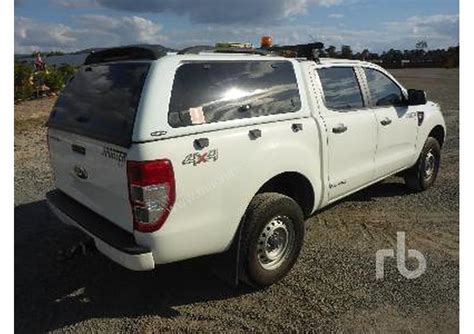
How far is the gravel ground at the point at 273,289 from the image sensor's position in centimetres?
330

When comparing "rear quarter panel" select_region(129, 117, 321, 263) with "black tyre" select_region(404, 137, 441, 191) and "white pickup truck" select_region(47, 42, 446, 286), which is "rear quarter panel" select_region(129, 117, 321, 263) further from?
"black tyre" select_region(404, 137, 441, 191)

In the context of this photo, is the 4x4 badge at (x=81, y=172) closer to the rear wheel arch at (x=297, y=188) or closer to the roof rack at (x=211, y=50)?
the roof rack at (x=211, y=50)

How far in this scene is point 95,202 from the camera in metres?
3.44

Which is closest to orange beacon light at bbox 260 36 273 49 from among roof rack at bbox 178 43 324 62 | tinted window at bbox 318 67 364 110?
roof rack at bbox 178 43 324 62

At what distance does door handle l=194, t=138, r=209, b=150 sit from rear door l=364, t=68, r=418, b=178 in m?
2.54

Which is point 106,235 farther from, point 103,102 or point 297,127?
point 297,127

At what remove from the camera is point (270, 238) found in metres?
3.69

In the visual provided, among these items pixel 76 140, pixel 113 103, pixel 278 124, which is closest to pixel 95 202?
pixel 76 140

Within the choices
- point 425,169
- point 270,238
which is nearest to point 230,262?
point 270,238

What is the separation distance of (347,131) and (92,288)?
2.78 meters

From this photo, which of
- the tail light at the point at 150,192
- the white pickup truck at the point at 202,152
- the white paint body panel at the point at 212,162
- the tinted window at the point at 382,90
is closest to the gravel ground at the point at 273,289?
the white pickup truck at the point at 202,152

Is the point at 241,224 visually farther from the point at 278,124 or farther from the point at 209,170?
the point at 278,124

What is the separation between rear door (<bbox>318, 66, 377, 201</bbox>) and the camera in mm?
4258

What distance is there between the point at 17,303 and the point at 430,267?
11.8 feet
